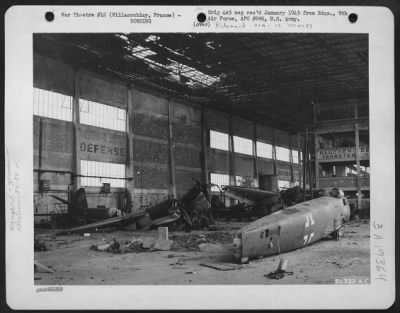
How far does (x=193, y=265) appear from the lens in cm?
508

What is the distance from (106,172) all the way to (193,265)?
768 cm

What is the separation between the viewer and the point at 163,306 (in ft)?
12.9

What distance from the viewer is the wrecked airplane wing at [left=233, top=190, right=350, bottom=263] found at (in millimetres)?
5016

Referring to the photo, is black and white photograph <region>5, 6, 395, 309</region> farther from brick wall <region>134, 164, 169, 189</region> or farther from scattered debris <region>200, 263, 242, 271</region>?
brick wall <region>134, 164, 169, 189</region>

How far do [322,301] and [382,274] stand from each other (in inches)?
30.6

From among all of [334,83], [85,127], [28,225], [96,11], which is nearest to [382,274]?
[334,83]

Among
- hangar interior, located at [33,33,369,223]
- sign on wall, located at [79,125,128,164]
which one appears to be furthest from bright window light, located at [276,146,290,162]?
sign on wall, located at [79,125,128,164]

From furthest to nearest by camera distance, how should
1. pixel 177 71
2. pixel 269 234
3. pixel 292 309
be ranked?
pixel 177 71
pixel 269 234
pixel 292 309

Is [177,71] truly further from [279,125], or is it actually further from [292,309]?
[292,309]

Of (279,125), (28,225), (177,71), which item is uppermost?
(177,71)

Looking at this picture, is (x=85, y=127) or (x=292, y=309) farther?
(x=85, y=127)

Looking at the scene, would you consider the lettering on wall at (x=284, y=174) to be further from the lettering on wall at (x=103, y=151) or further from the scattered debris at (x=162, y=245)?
Result: the lettering on wall at (x=103, y=151)

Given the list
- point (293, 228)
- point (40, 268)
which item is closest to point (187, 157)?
point (293, 228)

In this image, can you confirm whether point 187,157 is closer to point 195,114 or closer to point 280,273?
point 195,114
